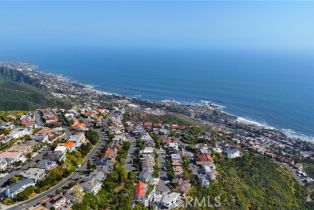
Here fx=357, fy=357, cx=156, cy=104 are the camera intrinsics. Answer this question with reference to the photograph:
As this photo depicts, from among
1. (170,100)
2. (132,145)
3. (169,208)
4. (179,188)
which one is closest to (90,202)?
(169,208)

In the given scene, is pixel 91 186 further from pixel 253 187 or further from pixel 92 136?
pixel 253 187

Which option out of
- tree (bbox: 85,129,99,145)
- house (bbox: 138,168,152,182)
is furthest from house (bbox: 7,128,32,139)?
house (bbox: 138,168,152,182)

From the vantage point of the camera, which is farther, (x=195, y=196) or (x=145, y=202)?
(x=195, y=196)

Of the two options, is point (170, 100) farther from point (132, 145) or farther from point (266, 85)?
point (132, 145)

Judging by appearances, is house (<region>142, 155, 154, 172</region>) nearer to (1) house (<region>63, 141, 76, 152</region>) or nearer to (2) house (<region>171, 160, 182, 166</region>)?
(2) house (<region>171, 160, 182, 166</region>)

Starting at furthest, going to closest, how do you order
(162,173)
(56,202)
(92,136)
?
1. (92,136)
2. (162,173)
3. (56,202)

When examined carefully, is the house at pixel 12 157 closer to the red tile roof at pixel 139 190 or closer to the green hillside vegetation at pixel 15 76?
the red tile roof at pixel 139 190

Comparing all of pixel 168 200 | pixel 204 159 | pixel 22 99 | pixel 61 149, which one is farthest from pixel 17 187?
pixel 22 99
